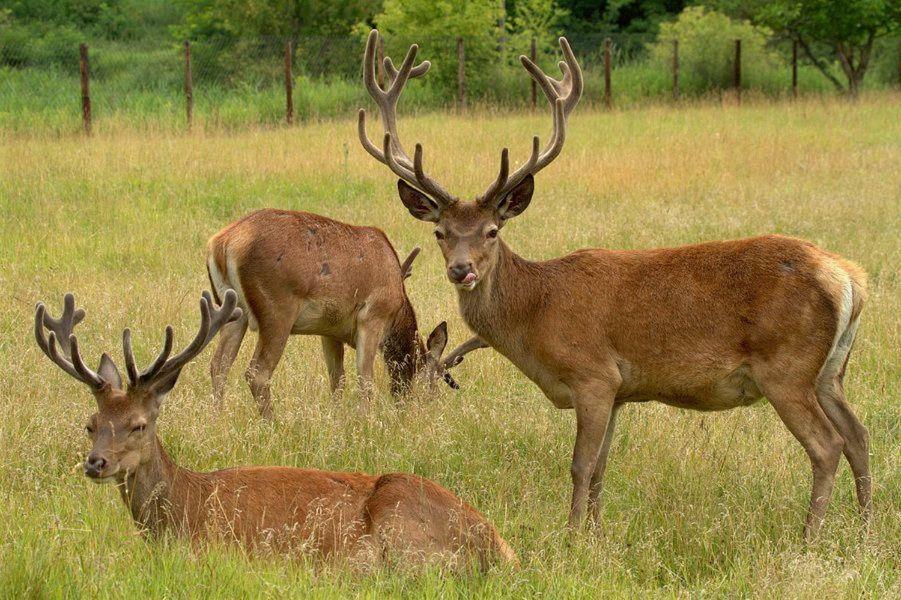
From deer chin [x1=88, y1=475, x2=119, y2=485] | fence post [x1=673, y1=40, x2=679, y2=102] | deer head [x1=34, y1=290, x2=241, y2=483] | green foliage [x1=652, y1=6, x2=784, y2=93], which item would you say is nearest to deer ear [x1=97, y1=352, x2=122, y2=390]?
deer head [x1=34, y1=290, x2=241, y2=483]

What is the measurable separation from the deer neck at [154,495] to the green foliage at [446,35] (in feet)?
70.9

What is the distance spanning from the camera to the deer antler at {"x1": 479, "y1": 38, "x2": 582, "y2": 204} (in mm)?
6234

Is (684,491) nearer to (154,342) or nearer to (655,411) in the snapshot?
(655,411)

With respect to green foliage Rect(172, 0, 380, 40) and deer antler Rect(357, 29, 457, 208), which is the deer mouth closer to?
deer antler Rect(357, 29, 457, 208)

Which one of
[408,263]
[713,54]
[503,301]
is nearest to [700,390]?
[503,301]

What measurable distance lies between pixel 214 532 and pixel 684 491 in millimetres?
2386

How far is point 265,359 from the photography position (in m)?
7.45

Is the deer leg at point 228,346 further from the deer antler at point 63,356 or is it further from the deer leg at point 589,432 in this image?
the deer leg at point 589,432

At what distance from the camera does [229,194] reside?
13.7 meters

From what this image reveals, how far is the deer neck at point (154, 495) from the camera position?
4898 millimetres

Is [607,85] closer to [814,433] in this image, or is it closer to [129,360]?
[814,433]

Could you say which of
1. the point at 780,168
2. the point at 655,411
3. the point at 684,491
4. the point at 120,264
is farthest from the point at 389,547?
the point at 780,168

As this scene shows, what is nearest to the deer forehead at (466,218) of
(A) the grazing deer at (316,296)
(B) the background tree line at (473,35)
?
(A) the grazing deer at (316,296)

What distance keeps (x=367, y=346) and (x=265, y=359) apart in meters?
0.78
